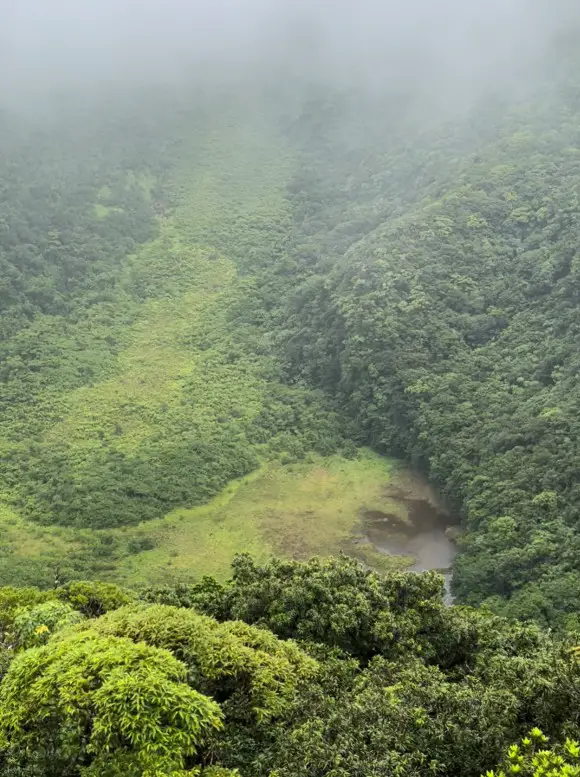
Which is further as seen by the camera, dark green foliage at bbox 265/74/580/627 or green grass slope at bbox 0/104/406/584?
green grass slope at bbox 0/104/406/584

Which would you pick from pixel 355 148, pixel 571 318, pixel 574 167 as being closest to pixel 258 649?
pixel 571 318

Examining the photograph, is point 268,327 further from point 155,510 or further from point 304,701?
point 304,701

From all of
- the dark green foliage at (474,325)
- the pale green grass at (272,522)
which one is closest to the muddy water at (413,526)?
the pale green grass at (272,522)

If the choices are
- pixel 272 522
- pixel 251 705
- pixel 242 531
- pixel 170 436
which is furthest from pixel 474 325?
pixel 251 705

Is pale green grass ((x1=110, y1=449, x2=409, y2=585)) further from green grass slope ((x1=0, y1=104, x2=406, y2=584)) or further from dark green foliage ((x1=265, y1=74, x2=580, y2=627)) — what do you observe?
dark green foliage ((x1=265, y1=74, x2=580, y2=627))

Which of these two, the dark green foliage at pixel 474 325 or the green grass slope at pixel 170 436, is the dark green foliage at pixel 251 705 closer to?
the dark green foliage at pixel 474 325

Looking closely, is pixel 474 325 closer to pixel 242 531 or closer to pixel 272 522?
pixel 272 522

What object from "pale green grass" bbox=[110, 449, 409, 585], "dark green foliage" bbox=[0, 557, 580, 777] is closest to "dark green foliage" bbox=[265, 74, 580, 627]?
"pale green grass" bbox=[110, 449, 409, 585]

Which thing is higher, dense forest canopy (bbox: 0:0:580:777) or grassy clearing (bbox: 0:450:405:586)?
dense forest canopy (bbox: 0:0:580:777)
